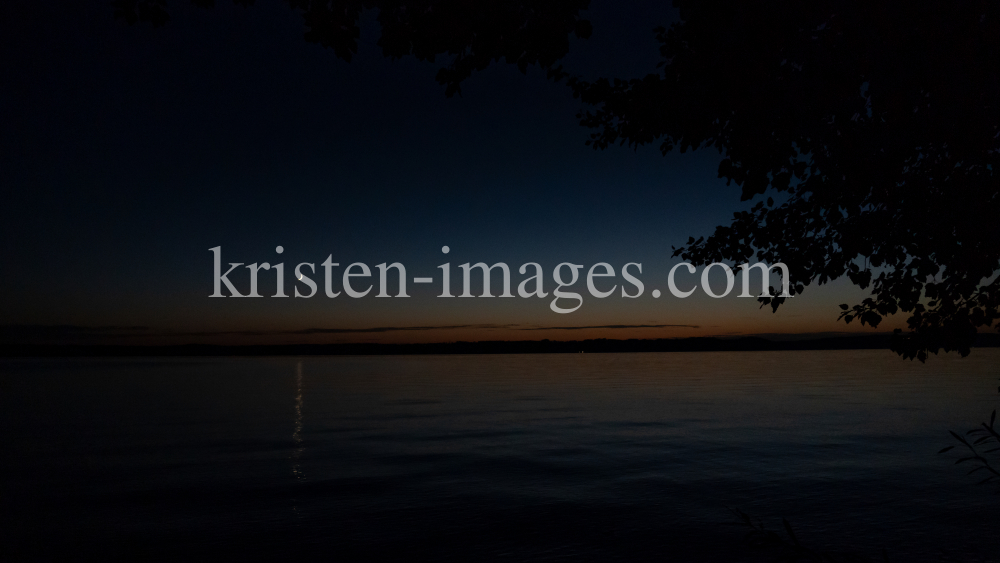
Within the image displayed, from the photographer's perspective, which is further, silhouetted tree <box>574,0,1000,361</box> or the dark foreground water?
the dark foreground water

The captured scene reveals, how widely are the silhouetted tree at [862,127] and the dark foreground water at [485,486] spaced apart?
483 centimetres

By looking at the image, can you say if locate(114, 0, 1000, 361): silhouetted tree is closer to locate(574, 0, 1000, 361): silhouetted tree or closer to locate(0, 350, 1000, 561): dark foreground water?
locate(574, 0, 1000, 361): silhouetted tree

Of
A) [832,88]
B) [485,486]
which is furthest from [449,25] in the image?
[485,486]

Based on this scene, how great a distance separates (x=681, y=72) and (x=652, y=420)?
24101 mm

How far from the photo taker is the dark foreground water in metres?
11.7

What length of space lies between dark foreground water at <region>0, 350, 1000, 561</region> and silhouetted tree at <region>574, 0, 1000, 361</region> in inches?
190

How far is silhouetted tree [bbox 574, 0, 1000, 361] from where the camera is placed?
235 inches

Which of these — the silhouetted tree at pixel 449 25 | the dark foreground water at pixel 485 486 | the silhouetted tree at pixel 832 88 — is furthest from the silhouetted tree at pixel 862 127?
the dark foreground water at pixel 485 486

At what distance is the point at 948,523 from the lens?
42.8 ft

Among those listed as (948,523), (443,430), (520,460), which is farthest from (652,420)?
(948,523)

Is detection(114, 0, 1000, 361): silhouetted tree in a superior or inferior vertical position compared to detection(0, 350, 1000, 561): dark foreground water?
superior

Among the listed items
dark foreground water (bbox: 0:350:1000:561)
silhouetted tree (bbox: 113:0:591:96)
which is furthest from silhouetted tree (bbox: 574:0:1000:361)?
dark foreground water (bbox: 0:350:1000:561)

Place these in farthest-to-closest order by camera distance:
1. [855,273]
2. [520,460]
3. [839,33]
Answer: [520,460] → [855,273] → [839,33]

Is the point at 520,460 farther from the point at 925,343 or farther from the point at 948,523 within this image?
the point at 925,343
